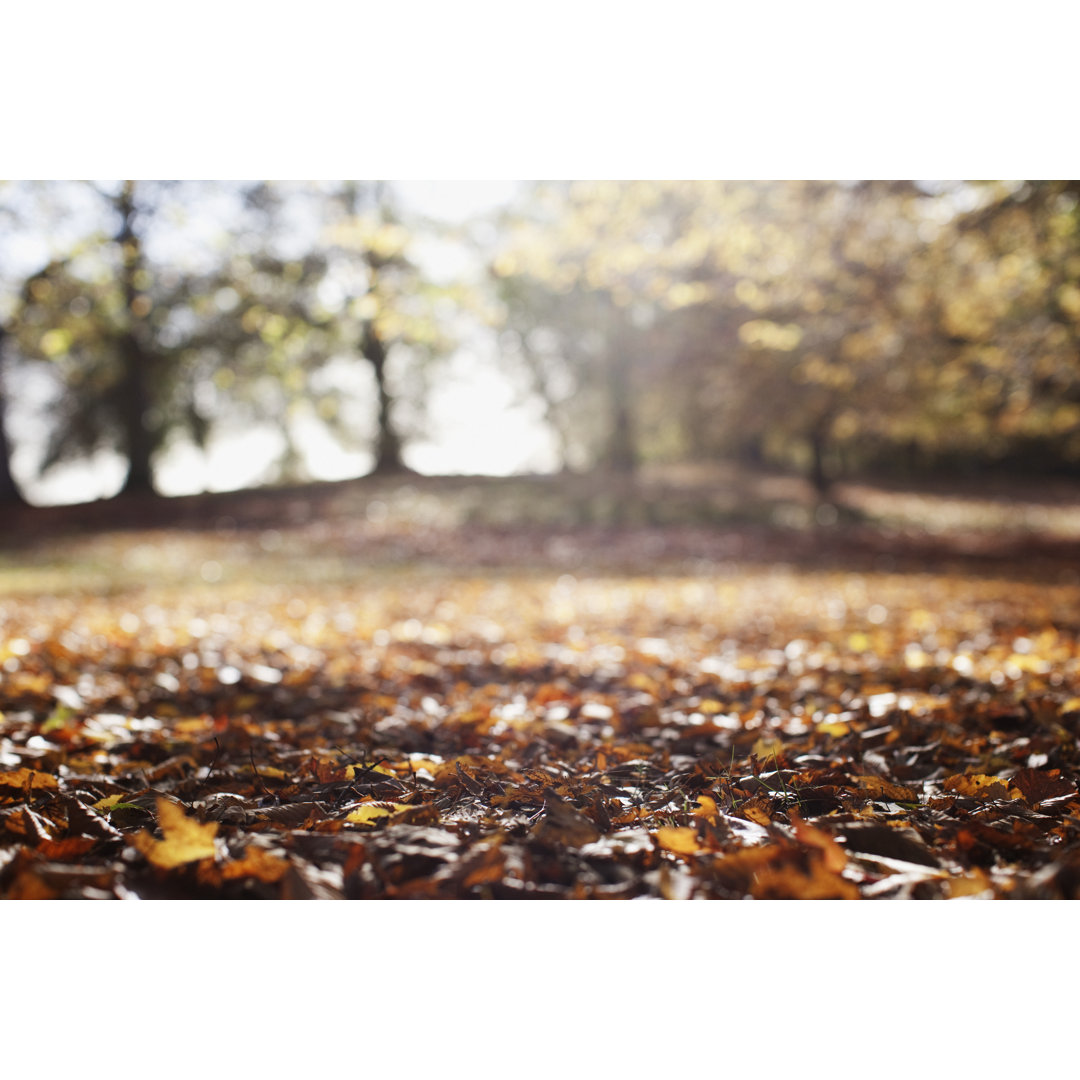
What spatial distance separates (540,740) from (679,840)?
1055 millimetres

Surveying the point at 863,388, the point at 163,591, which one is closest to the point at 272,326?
the point at 163,591

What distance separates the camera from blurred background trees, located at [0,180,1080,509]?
670 centimetres

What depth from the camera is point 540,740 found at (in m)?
2.64

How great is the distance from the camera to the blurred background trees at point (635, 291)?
6.70m

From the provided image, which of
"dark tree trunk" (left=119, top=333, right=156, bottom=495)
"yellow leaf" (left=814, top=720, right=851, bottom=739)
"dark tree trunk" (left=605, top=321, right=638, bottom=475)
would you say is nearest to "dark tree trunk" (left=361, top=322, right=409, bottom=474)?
"dark tree trunk" (left=119, top=333, right=156, bottom=495)

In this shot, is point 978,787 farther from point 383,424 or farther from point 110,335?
point 383,424

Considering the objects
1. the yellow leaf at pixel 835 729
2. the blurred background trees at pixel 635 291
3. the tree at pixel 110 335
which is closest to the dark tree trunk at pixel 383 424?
the blurred background trees at pixel 635 291

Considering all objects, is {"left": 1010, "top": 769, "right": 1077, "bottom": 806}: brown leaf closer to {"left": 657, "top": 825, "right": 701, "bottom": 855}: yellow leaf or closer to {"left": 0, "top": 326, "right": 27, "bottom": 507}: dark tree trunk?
{"left": 657, "top": 825, "right": 701, "bottom": 855}: yellow leaf

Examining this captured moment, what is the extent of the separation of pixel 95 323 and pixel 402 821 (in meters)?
11.0

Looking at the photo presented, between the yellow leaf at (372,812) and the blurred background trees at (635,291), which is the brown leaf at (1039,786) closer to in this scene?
the yellow leaf at (372,812)

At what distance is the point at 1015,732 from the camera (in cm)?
269

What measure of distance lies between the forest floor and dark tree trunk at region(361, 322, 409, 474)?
13.1 metres

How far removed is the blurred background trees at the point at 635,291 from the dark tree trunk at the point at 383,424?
80 millimetres

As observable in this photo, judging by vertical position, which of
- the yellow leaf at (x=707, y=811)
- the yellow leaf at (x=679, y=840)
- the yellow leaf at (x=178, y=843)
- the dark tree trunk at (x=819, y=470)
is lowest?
the yellow leaf at (x=707, y=811)
